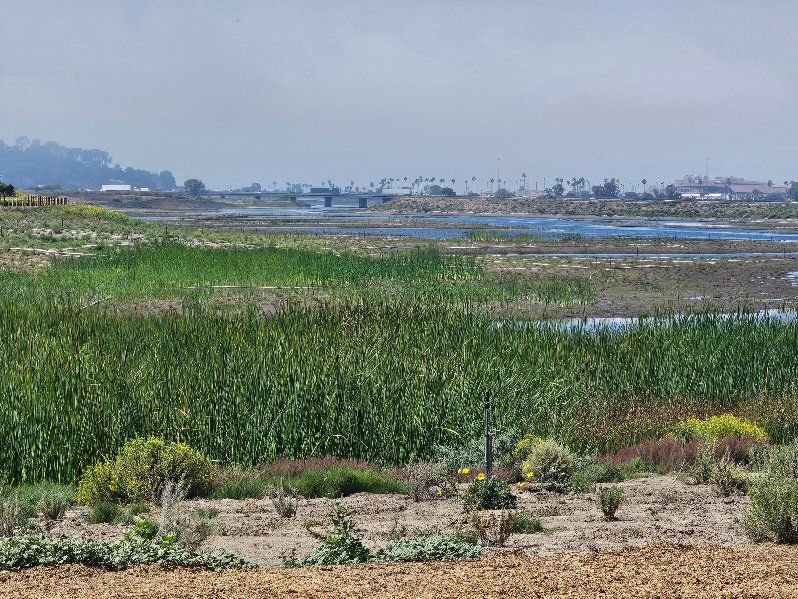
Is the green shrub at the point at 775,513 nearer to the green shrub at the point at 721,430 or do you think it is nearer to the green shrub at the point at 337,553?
the green shrub at the point at 337,553

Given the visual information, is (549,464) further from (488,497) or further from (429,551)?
(429,551)

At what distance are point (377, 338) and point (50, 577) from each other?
15360 mm

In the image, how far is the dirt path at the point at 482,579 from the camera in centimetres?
830

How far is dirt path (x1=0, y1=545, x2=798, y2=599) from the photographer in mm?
8305

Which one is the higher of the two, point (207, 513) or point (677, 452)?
point (207, 513)

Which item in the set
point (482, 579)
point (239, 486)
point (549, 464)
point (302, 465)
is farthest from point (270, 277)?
point (482, 579)

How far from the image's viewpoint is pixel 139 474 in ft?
46.2

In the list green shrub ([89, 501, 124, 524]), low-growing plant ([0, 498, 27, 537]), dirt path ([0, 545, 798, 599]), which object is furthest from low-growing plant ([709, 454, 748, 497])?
low-growing plant ([0, 498, 27, 537])

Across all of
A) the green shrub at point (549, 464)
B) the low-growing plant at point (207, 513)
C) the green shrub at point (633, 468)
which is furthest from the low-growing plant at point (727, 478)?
the low-growing plant at point (207, 513)

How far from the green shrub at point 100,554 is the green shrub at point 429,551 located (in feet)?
4.38

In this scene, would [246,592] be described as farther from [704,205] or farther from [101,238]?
[704,205]

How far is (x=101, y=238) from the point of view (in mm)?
62594

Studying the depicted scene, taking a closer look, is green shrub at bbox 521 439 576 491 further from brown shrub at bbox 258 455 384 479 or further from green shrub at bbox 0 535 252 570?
green shrub at bbox 0 535 252 570

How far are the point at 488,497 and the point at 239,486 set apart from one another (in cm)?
364
